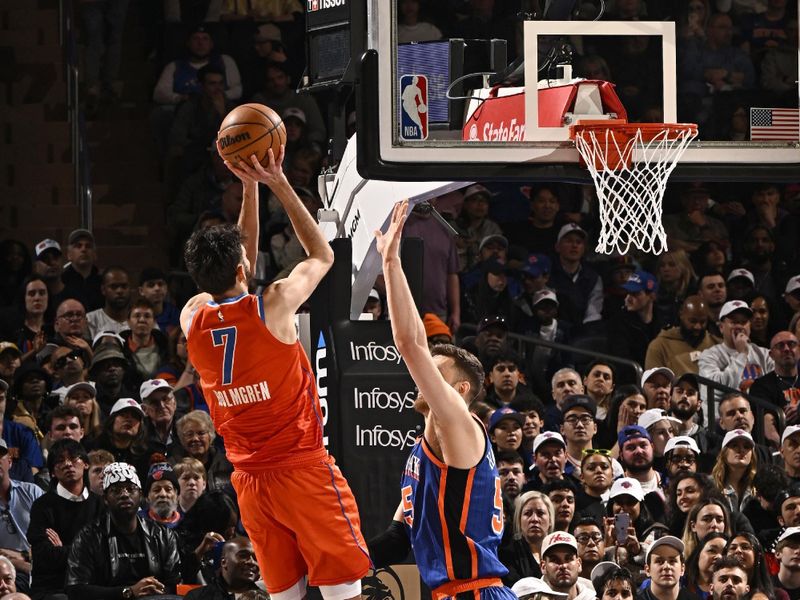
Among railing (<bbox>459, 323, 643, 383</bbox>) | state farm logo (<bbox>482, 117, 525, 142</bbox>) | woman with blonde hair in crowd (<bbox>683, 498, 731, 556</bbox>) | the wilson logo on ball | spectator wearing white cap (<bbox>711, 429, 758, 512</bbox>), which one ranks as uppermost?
state farm logo (<bbox>482, 117, 525, 142</bbox>)

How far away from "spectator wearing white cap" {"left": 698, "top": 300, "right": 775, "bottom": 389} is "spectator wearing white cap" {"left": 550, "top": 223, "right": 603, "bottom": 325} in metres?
1.08

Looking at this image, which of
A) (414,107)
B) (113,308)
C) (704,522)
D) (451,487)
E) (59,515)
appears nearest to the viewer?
(451,487)

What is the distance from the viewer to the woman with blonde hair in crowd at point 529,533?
10.1 m

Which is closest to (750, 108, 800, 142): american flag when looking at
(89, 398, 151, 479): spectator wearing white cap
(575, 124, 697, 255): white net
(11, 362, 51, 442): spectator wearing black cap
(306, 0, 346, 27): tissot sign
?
(575, 124, 697, 255): white net

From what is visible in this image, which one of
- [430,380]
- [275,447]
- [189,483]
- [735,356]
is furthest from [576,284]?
[430,380]

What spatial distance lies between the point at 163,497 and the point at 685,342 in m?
4.83

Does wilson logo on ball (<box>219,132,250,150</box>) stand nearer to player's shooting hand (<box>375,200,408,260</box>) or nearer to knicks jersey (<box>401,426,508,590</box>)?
player's shooting hand (<box>375,200,408,260</box>)

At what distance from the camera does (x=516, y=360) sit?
12188 millimetres

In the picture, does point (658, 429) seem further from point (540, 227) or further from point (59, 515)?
point (59, 515)

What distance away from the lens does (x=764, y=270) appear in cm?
1417

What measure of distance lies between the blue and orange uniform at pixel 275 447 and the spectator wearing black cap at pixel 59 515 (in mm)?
3197

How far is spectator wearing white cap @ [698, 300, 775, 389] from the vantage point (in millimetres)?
12859

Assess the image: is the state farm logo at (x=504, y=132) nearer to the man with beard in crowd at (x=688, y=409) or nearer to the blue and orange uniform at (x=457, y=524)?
the blue and orange uniform at (x=457, y=524)

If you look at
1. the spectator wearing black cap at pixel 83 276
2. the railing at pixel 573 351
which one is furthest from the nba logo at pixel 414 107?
the spectator wearing black cap at pixel 83 276
